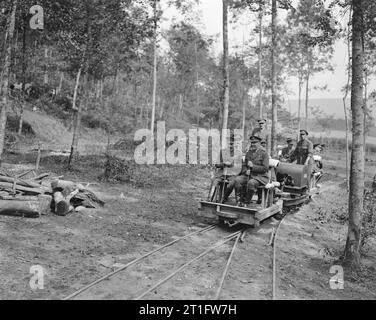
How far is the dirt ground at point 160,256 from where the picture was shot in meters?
5.88

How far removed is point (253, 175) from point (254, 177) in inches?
4.4

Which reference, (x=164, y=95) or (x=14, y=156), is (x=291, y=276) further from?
(x=164, y=95)

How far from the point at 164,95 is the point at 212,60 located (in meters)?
8.30

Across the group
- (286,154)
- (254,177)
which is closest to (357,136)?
(254,177)

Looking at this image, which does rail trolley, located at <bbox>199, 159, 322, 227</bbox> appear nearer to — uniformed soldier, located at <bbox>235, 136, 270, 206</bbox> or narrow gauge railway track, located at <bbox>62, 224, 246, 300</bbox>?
Result: uniformed soldier, located at <bbox>235, 136, 270, 206</bbox>

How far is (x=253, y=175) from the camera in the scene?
9711 millimetres

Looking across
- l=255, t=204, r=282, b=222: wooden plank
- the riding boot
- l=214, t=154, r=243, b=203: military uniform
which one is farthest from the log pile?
l=255, t=204, r=282, b=222: wooden plank

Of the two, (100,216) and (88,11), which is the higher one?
(88,11)

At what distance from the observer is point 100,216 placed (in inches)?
383

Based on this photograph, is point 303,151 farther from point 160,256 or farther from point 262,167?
point 160,256

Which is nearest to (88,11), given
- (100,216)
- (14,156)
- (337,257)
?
(14,156)

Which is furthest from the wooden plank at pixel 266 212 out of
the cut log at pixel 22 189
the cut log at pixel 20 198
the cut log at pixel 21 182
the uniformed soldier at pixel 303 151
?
the cut log at pixel 21 182

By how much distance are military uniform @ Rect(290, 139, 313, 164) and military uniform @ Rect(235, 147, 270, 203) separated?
3.95 m

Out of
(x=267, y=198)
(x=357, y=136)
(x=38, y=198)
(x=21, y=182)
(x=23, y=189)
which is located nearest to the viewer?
(x=357, y=136)
